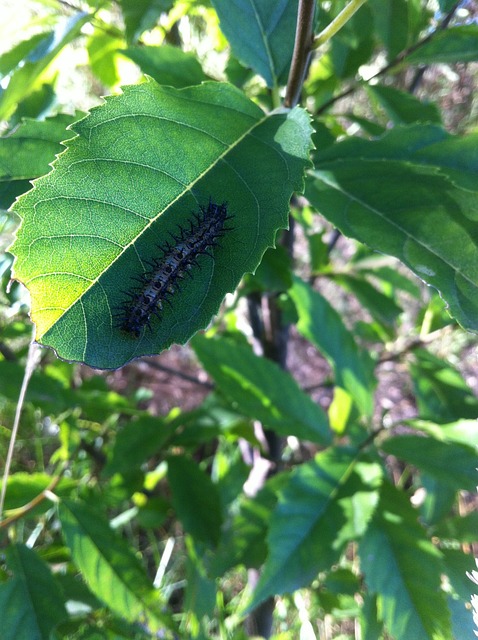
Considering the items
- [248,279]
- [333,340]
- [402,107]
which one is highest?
[402,107]

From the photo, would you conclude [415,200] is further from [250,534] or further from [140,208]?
[250,534]

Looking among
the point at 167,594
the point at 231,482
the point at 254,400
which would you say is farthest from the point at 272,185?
the point at 167,594

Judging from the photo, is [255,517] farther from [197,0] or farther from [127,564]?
[197,0]

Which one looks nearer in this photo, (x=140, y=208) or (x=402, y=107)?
(x=140, y=208)

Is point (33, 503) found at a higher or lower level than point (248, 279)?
lower

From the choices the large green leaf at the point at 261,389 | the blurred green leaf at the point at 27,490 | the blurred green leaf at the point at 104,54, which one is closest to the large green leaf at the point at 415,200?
the large green leaf at the point at 261,389

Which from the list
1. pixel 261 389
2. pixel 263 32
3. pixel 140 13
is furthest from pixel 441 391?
pixel 140 13

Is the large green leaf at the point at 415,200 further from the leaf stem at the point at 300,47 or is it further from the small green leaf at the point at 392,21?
the small green leaf at the point at 392,21
